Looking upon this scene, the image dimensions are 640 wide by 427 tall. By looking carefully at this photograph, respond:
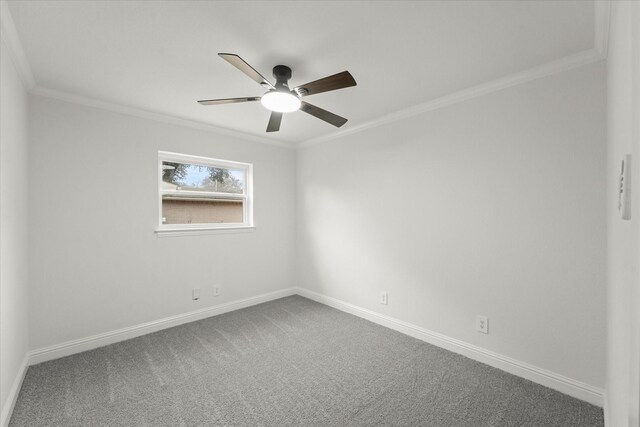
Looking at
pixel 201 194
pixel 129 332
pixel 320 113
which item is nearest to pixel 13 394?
pixel 129 332

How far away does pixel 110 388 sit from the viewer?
6.89 ft

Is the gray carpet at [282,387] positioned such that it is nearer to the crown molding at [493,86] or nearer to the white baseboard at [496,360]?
the white baseboard at [496,360]

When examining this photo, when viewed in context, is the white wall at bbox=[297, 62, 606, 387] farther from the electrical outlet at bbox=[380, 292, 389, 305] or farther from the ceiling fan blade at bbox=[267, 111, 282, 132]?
the ceiling fan blade at bbox=[267, 111, 282, 132]

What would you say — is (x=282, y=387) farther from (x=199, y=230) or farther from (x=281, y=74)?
(x=281, y=74)

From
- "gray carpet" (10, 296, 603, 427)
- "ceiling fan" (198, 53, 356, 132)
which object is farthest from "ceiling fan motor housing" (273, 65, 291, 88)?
"gray carpet" (10, 296, 603, 427)

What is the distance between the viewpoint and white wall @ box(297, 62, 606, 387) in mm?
1957

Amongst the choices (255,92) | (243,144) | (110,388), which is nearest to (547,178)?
(255,92)

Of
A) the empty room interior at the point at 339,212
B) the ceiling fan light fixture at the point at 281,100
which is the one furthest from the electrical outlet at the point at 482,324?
the ceiling fan light fixture at the point at 281,100

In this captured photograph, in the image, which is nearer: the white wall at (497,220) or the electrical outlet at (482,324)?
the white wall at (497,220)

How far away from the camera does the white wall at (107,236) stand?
8.16ft

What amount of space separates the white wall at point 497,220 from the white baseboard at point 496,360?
48 millimetres

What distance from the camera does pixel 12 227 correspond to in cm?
195

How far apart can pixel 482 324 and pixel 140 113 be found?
3916mm

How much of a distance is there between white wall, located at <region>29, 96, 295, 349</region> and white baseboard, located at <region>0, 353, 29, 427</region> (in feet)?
0.75
